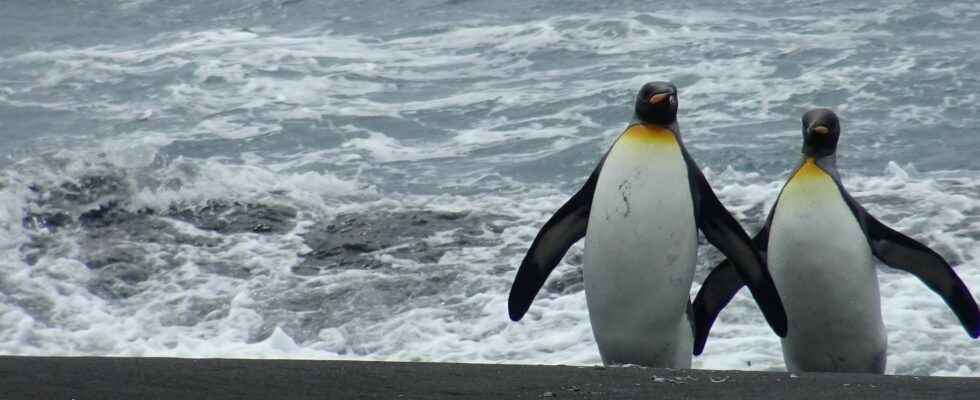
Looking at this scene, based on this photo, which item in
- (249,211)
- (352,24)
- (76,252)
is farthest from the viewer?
(352,24)

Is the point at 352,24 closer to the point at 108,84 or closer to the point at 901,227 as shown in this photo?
the point at 108,84

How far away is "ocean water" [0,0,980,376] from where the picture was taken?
6.75 m

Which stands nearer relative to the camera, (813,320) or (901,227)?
(813,320)

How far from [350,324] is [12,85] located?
851 centimetres

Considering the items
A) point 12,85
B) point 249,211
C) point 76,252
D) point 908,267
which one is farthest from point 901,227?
point 12,85

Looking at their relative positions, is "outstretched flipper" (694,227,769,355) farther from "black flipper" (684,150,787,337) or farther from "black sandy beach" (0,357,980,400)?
"black sandy beach" (0,357,980,400)

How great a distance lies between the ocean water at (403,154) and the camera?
22.1 feet

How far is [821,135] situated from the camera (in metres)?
5.09

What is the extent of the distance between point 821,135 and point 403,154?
5.84 m

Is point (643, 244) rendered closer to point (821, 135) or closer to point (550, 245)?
point (550, 245)

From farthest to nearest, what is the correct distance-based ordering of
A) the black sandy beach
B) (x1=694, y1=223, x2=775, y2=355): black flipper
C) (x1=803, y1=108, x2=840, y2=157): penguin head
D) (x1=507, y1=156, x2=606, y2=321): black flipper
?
(x1=694, y1=223, x2=775, y2=355): black flipper
(x1=507, y1=156, x2=606, y2=321): black flipper
(x1=803, y1=108, x2=840, y2=157): penguin head
the black sandy beach

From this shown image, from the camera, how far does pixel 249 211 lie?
8547mm

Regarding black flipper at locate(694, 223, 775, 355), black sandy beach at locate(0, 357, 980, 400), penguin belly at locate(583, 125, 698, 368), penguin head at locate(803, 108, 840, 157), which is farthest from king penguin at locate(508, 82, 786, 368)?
black sandy beach at locate(0, 357, 980, 400)

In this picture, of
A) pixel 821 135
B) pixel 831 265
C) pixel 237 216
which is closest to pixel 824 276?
pixel 831 265
